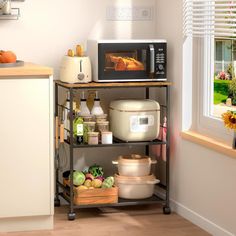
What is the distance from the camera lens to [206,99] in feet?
14.3

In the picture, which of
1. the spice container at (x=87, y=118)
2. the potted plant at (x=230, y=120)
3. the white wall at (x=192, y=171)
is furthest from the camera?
the spice container at (x=87, y=118)

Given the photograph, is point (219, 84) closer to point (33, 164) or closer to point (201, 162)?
point (201, 162)

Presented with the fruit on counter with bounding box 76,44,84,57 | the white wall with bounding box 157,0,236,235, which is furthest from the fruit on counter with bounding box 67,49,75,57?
the white wall with bounding box 157,0,236,235

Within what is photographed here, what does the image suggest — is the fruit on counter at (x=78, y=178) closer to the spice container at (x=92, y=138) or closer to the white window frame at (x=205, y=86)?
the spice container at (x=92, y=138)

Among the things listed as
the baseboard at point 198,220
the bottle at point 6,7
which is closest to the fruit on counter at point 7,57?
the bottle at point 6,7

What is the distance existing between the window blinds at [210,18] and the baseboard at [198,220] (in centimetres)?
110

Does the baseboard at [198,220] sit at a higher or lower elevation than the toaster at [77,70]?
lower

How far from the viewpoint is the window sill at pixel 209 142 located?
3846mm

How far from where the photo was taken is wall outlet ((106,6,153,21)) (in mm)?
4836

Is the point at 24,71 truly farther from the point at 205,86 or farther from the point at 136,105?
the point at 205,86

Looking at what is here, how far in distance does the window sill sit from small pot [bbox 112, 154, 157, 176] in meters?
0.33

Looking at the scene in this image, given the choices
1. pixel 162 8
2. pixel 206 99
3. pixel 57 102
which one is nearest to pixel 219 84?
pixel 206 99

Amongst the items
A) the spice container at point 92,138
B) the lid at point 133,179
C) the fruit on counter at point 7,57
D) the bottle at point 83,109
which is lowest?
the lid at point 133,179

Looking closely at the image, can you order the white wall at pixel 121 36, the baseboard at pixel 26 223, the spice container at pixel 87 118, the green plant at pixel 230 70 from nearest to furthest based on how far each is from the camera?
the green plant at pixel 230 70
the baseboard at pixel 26 223
the white wall at pixel 121 36
the spice container at pixel 87 118
